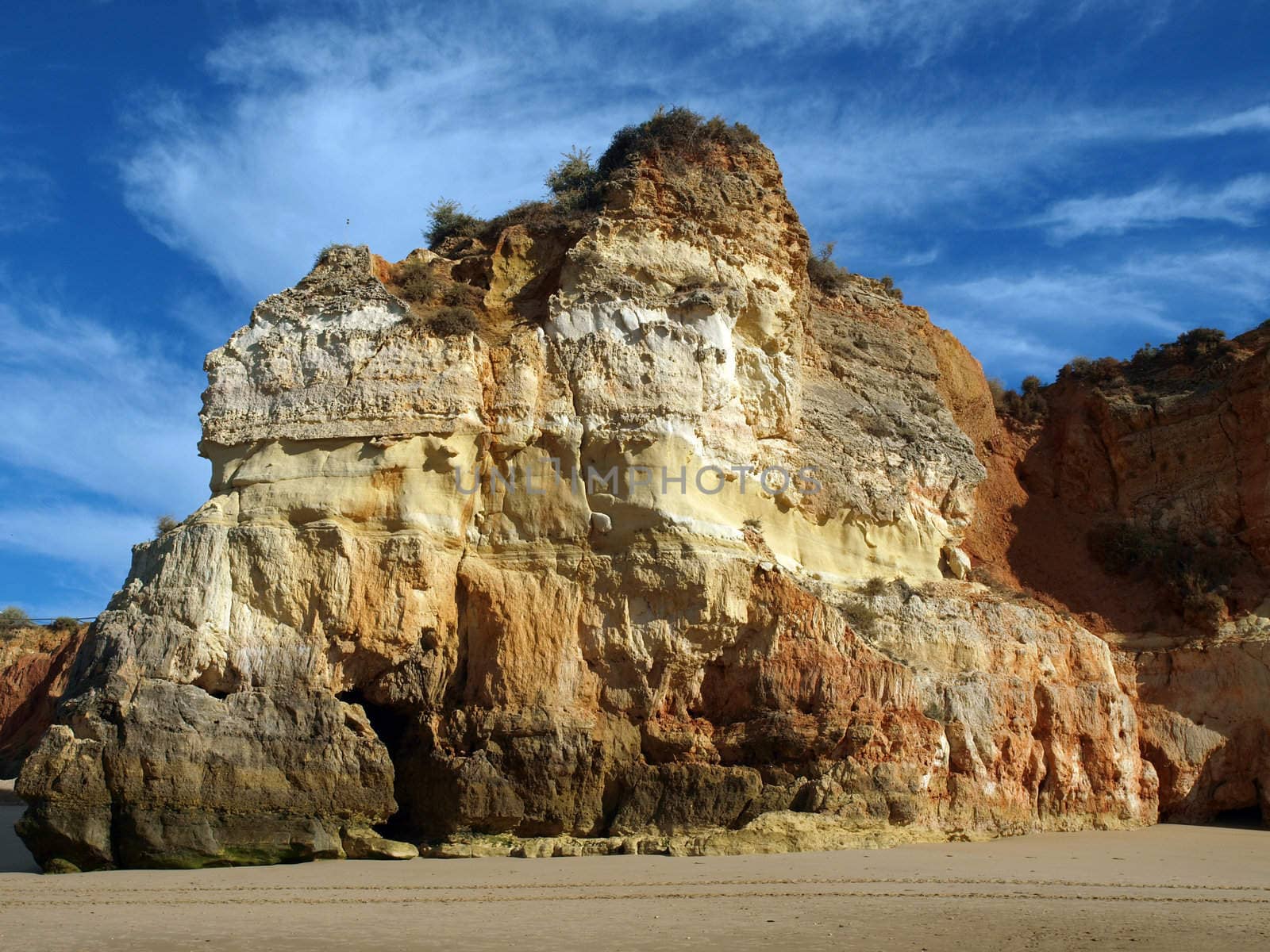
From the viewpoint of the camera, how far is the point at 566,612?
14.2 m

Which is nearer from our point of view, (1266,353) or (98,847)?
(98,847)

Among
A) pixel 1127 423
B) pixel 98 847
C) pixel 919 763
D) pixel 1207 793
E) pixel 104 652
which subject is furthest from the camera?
pixel 1127 423

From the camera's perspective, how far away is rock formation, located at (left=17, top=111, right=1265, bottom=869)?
41.9 feet

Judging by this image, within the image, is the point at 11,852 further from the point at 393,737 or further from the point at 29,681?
the point at 29,681

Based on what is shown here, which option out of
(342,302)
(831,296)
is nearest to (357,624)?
(342,302)

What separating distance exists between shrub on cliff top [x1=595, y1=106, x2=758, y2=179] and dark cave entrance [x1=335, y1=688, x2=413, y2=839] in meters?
8.48

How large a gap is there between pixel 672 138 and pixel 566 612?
25.4 feet

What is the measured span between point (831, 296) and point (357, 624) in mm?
11240

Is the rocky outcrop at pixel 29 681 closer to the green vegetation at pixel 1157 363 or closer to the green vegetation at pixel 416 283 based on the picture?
the green vegetation at pixel 416 283

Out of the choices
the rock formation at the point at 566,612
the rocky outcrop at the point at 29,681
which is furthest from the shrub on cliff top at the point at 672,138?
the rocky outcrop at the point at 29,681

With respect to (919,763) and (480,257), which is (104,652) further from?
(919,763)

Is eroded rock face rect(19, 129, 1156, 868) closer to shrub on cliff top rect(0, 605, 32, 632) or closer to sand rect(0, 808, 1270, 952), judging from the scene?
sand rect(0, 808, 1270, 952)

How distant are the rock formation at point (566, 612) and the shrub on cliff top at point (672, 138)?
3.4 inches

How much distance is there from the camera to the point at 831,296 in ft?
69.1
